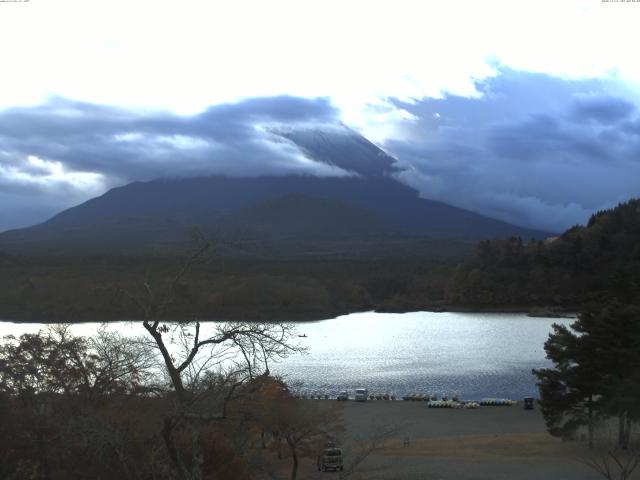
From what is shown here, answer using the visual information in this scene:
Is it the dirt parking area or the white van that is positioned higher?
the white van

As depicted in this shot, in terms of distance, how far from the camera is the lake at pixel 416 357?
4150cm

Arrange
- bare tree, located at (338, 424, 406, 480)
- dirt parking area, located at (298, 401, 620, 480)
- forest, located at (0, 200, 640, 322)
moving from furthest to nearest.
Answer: forest, located at (0, 200, 640, 322) < dirt parking area, located at (298, 401, 620, 480) < bare tree, located at (338, 424, 406, 480)


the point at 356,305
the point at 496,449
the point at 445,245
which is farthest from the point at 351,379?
the point at 445,245

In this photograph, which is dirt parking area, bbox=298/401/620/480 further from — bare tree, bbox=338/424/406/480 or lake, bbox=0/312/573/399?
lake, bbox=0/312/573/399

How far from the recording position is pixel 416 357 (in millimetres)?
53875

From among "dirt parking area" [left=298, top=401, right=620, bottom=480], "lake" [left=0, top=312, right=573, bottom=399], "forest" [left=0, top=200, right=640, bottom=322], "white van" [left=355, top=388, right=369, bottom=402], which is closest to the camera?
"dirt parking area" [left=298, top=401, right=620, bottom=480]

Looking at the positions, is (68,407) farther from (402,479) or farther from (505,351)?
(505,351)

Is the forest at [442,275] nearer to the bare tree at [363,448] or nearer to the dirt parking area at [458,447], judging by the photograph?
the dirt parking area at [458,447]

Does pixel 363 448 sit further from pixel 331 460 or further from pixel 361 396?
pixel 361 396

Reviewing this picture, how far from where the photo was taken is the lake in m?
41.5

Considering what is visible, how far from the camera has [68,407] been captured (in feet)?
36.5

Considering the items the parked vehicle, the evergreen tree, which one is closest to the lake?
the parked vehicle

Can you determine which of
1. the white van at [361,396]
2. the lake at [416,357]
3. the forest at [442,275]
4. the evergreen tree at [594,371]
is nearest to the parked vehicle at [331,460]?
the evergreen tree at [594,371]

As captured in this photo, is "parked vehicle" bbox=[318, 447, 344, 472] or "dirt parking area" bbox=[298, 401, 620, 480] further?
"parked vehicle" bbox=[318, 447, 344, 472]
